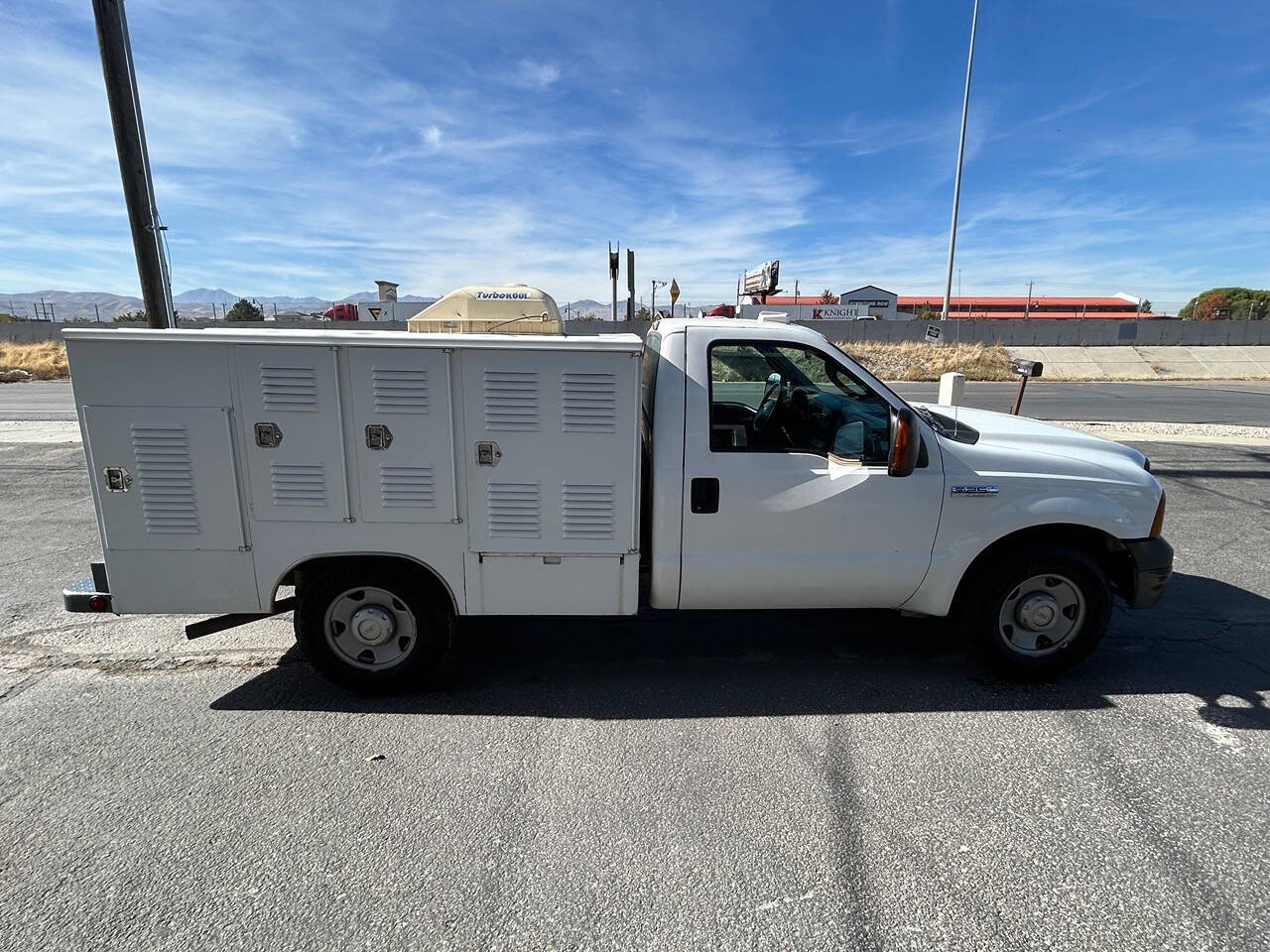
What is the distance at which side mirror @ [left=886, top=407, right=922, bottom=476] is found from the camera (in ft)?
11.2

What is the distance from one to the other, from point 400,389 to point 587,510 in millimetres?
1094

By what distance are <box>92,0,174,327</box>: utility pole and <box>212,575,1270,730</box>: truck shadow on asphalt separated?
494 cm

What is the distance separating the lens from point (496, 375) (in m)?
3.31

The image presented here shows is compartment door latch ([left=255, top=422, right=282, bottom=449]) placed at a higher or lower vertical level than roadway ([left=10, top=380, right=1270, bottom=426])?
higher

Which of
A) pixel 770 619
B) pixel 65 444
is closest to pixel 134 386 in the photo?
pixel 770 619

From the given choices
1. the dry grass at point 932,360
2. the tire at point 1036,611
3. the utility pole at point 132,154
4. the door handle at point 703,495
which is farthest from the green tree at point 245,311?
the tire at point 1036,611

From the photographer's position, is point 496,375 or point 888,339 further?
point 888,339

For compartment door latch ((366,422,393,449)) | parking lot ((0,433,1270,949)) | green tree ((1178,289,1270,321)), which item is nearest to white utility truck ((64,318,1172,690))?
compartment door latch ((366,422,393,449))

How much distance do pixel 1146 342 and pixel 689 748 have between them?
4830 cm

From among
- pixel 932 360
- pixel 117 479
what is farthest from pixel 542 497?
pixel 932 360

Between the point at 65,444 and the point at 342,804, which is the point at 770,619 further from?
the point at 65,444

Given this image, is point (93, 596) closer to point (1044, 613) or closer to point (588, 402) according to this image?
point (588, 402)

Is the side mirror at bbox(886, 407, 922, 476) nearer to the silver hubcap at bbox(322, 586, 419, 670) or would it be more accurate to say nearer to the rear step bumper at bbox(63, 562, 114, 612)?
the silver hubcap at bbox(322, 586, 419, 670)

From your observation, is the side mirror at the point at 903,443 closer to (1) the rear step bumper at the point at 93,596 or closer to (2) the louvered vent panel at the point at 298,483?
(2) the louvered vent panel at the point at 298,483
